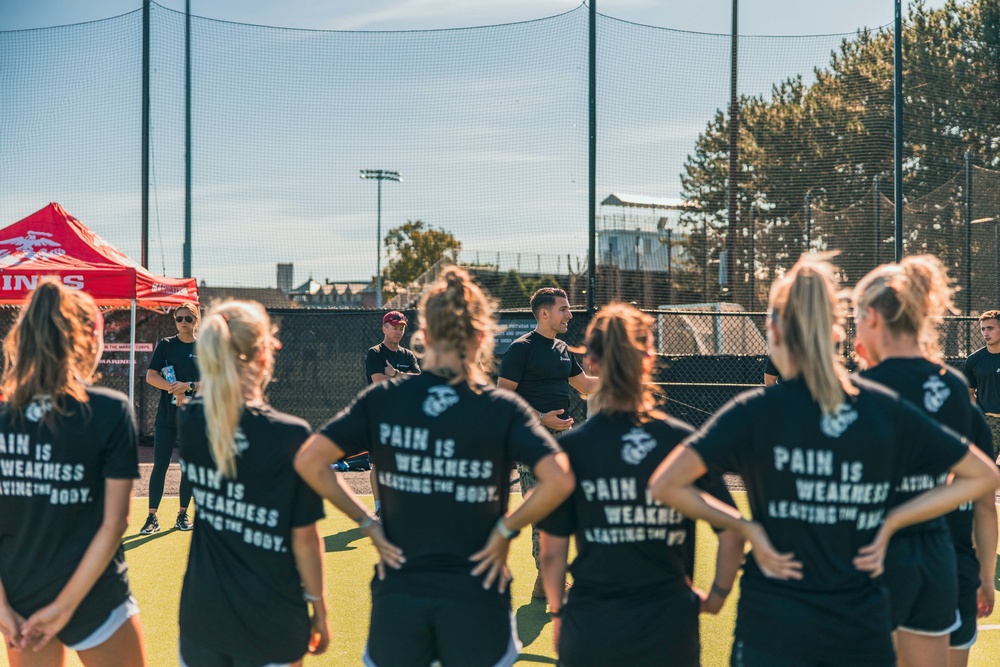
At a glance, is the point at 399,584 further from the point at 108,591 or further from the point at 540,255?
the point at 540,255

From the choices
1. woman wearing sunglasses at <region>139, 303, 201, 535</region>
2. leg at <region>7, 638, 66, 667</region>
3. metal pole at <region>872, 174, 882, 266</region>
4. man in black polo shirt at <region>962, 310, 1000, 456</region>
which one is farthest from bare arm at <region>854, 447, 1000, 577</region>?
metal pole at <region>872, 174, 882, 266</region>

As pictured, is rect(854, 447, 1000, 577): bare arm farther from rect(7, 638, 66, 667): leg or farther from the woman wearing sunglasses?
the woman wearing sunglasses

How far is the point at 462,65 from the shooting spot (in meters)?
11.2

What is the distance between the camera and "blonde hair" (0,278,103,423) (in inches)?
105

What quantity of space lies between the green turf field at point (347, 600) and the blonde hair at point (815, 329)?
263 centimetres

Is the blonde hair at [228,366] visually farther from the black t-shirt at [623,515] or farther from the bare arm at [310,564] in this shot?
the black t-shirt at [623,515]

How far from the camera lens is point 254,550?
2.61 metres

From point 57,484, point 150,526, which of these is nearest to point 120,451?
point 57,484

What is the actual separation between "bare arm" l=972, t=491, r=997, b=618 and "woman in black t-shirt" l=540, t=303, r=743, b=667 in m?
1.03

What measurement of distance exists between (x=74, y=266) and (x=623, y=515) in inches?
325

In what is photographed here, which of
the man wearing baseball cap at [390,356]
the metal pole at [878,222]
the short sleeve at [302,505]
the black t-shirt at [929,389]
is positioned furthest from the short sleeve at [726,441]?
the metal pole at [878,222]

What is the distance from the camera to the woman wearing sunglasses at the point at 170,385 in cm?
732

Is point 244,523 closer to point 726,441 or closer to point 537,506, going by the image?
point 537,506

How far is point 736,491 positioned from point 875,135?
654cm
